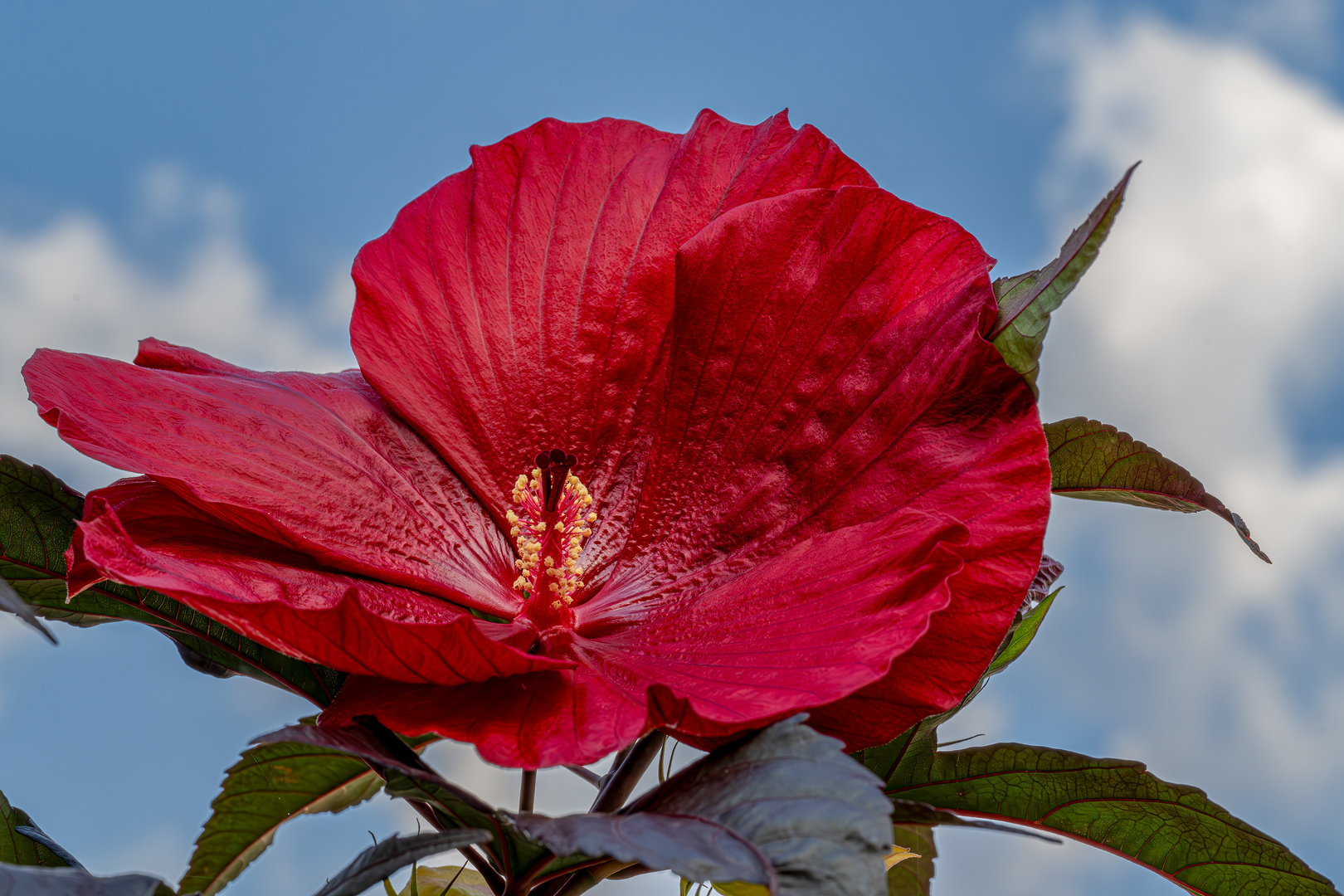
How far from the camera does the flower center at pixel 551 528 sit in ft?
1.80

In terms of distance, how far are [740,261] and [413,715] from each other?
28 centimetres

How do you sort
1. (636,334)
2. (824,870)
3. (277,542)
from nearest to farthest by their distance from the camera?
(824,870)
(277,542)
(636,334)

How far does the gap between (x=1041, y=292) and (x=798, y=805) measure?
0.72 feet

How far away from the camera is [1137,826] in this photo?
0.52m

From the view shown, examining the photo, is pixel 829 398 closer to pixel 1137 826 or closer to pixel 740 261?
pixel 740 261

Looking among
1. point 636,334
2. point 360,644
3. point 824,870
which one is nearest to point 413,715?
point 360,644

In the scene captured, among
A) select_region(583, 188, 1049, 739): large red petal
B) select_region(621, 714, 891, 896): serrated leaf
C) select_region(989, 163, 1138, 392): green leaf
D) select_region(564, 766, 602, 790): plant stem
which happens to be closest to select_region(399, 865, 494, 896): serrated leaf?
select_region(564, 766, 602, 790): plant stem

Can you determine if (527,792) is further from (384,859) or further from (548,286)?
(548,286)

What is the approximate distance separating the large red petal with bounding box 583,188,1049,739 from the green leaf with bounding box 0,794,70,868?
28cm

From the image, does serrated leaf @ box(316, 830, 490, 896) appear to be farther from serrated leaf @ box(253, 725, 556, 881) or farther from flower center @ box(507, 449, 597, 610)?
flower center @ box(507, 449, 597, 610)

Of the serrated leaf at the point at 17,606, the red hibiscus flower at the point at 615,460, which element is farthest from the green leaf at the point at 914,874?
the serrated leaf at the point at 17,606

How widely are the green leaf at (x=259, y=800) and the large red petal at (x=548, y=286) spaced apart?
15 cm

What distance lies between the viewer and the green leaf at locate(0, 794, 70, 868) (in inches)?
20.4

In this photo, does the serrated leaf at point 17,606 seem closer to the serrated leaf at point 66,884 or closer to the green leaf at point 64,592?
the serrated leaf at point 66,884
